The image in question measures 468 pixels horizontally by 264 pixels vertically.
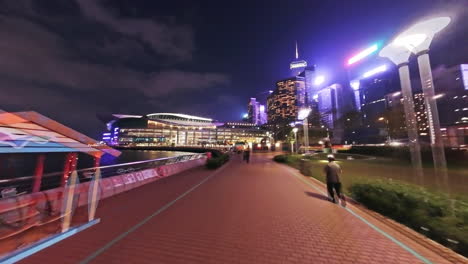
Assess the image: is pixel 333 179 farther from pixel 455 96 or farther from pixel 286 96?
pixel 286 96

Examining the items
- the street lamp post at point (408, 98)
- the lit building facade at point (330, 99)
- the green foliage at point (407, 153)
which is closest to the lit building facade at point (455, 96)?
the lit building facade at point (330, 99)

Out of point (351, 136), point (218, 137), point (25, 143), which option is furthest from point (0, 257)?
point (218, 137)

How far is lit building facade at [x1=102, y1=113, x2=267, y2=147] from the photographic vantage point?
142m

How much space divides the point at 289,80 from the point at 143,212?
627 ft

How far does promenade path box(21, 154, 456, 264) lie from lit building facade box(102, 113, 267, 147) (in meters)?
132

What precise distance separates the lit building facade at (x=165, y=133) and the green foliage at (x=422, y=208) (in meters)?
132

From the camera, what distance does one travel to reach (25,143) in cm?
581

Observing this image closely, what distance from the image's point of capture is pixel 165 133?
14875cm

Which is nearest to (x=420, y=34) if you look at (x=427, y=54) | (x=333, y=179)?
(x=427, y=54)

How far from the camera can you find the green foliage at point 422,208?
4395mm

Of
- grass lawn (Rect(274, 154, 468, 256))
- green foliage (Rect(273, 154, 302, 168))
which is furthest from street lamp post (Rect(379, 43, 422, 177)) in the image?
green foliage (Rect(273, 154, 302, 168))

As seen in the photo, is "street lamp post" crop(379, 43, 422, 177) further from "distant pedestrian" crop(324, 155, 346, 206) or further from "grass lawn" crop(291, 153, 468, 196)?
"distant pedestrian" crop(324, 155, 346, 206)

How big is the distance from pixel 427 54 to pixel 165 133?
152 m

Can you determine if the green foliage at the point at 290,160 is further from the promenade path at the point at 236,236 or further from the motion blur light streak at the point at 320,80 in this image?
the motion blur light streak at the point at 320,80
